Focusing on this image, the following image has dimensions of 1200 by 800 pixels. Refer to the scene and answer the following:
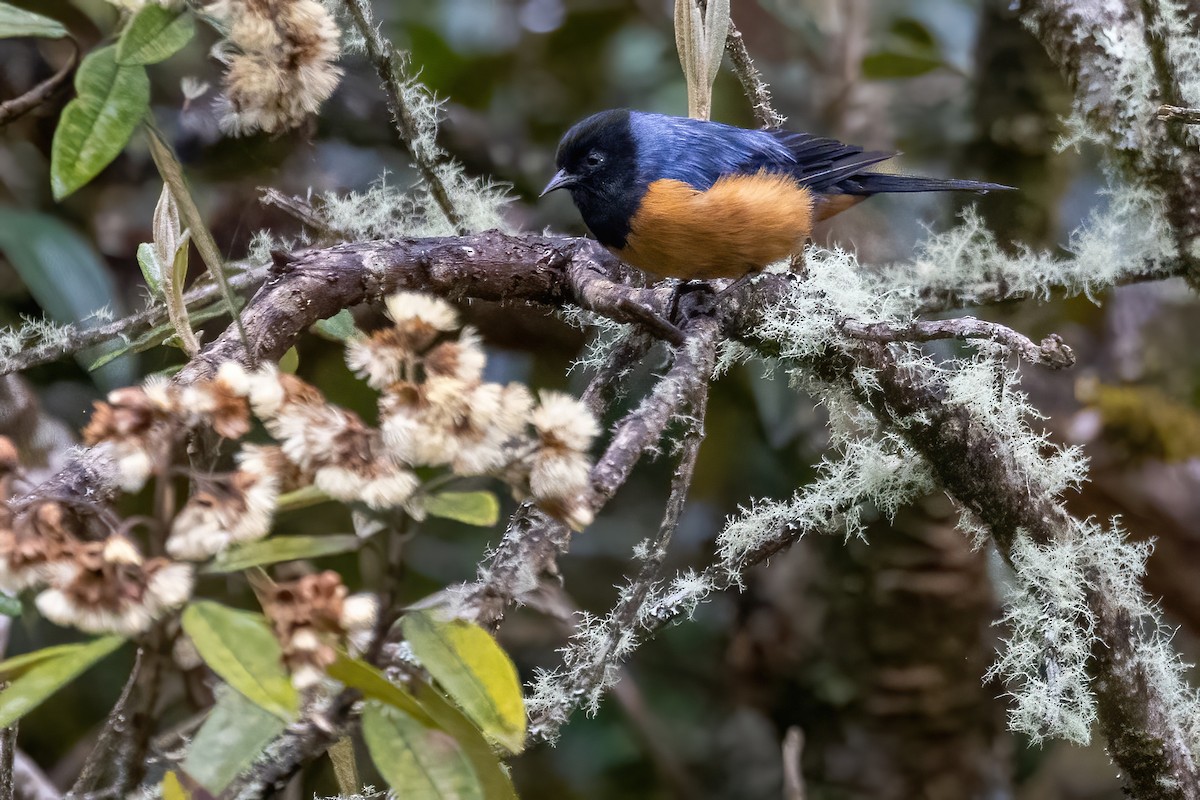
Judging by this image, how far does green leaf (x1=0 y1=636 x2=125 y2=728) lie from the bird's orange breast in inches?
38.0

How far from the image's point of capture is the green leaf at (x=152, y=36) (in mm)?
573

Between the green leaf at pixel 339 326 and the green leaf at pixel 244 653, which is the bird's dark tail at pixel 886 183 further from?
the green leaf at pixel 244 653

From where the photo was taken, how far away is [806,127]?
245cm

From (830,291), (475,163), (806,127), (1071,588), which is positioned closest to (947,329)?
(830,291)

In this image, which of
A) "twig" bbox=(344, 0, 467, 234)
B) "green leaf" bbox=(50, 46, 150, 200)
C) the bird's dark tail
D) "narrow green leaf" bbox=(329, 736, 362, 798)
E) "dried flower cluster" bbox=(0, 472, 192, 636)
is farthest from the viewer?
the bird's dark tail

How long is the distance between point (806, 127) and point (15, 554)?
230 centimetres

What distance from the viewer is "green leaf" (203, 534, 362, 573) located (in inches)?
19.6

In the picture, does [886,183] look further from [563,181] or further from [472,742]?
[472,742]

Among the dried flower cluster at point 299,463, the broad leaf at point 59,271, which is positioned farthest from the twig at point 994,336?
the broad leaf at point 59,271

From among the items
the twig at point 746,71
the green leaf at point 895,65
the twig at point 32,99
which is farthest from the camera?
the green leaf at point 895,65

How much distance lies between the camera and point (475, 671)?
521 mm

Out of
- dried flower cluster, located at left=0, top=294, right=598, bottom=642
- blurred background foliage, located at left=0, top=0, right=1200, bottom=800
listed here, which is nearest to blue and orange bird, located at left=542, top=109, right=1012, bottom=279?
blurred background foliage, located at left=0, top=0, right=1200, bottom=800

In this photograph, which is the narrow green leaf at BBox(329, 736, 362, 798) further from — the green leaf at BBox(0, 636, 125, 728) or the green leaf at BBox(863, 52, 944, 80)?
the green leaf at BBox(863, 52, 944, 80)

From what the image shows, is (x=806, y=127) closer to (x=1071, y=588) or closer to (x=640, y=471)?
(x=640, y=471)
